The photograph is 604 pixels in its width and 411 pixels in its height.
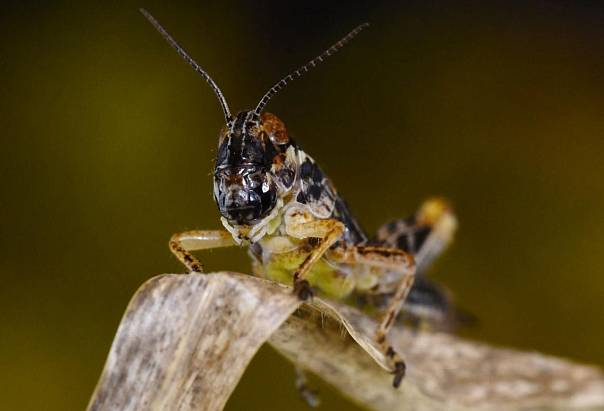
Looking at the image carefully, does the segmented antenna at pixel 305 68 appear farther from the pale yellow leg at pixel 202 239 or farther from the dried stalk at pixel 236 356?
the dried stalk at pixel 236 356

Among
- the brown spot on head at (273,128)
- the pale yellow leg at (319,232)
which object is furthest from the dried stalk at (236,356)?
the brown spot on head at (273,128)

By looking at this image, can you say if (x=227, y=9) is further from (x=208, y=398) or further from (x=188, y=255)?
(x=208, y=398)

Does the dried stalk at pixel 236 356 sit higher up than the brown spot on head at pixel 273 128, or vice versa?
the brown spot on head at pixel 273 128

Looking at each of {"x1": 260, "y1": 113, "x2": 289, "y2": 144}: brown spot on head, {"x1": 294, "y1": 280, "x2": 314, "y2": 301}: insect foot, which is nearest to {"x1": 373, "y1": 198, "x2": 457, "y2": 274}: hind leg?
{"x1": 260, "y1": 113, "x2": 289, "y2": 144}: brown spot on head

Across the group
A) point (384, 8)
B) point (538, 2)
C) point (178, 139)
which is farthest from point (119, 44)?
point (538, 2)

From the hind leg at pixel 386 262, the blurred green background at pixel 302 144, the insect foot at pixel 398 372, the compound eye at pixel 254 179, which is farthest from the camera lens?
the blurred green background at pixel 302 144
